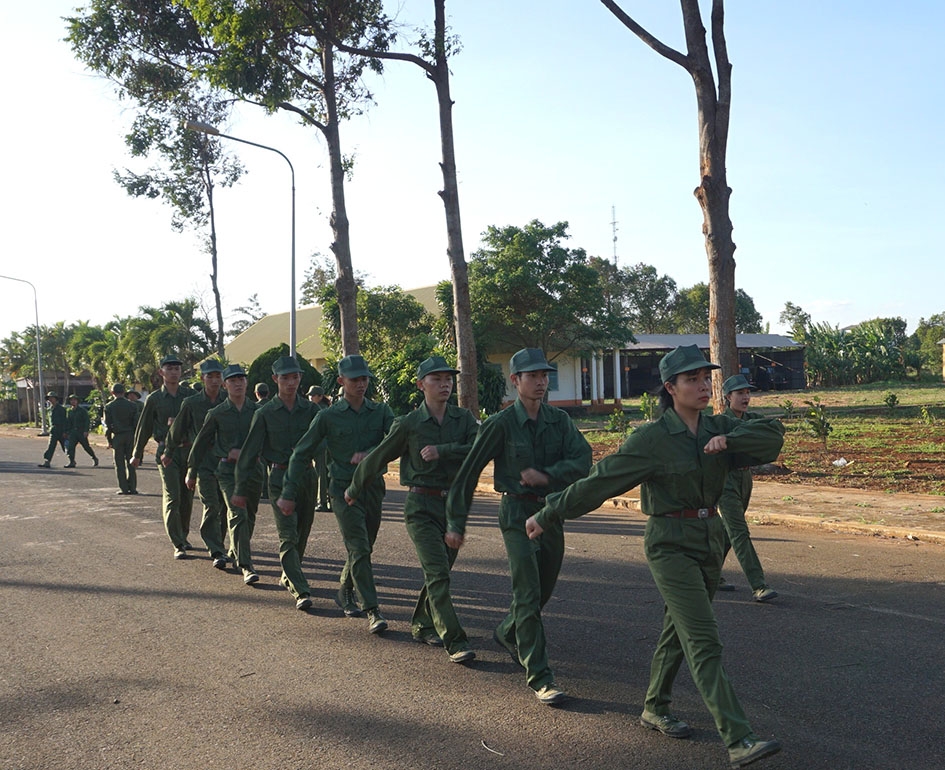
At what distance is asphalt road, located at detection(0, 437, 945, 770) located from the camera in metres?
4.55

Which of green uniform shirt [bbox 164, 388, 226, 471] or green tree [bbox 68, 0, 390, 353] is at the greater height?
green tree [bbox 68, 0, 390, 353]

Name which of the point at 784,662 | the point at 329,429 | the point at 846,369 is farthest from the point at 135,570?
the point at 846,369

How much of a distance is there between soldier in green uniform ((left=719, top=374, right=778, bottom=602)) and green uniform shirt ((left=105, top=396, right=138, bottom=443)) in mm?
12601

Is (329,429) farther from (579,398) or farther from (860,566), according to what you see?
(579,398)

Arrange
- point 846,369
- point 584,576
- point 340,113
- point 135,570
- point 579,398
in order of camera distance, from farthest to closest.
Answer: point 846,369, point 579,398, point 340,113, point 135,570, point 584,576

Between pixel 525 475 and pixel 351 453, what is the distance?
7.32 ft

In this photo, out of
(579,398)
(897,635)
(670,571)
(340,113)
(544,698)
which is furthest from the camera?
(579,398)

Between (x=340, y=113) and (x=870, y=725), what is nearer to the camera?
(x=870, y=725)

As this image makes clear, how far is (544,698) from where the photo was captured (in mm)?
5113

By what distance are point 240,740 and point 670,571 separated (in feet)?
7.42

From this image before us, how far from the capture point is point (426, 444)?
6430mm

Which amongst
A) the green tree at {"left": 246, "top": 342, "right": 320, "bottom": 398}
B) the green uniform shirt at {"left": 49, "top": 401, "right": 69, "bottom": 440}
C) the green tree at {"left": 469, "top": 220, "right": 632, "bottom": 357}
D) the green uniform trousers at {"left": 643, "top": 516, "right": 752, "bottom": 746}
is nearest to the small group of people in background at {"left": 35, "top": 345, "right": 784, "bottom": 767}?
the green uniform trousers at {"left": 643, "top": 516, "right": 752, "bottom": 746}

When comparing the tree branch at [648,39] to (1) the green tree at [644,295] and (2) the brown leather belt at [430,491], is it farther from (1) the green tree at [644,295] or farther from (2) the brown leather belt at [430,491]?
(1) the green tree at [644,295]

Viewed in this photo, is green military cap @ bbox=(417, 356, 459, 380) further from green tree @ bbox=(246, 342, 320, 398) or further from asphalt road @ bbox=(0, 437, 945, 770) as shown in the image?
green tree @ bbox=(246, 342, 320, 398)
